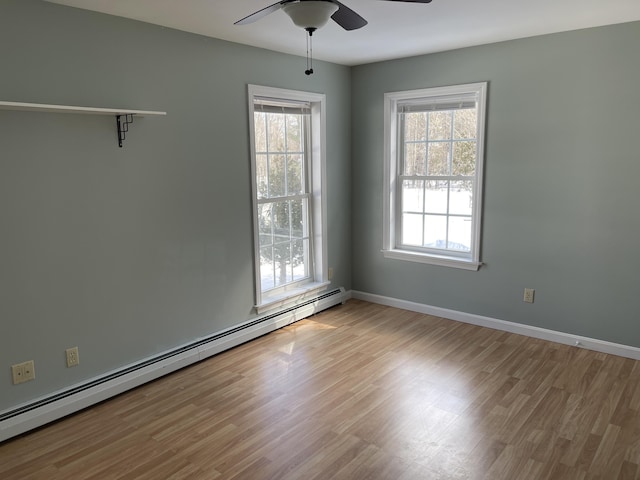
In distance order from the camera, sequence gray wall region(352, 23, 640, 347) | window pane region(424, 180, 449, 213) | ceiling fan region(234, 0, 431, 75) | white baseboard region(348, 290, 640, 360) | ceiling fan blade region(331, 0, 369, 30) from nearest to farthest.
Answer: ceiling fan region(234, 0, 431, 75), ceiling fan blade region(331, 0, 369, 30), gray wall region(352, 23, 640, 347), white baseboard region(348, 290, 640, 360), window pane region(424, 180, 449, 213)

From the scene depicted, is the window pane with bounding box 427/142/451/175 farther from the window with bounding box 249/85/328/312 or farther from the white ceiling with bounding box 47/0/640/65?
the window with bounding box 249/85/328/312

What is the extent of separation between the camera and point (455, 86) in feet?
13.6

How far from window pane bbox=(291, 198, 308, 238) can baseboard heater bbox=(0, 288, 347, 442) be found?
654 mm

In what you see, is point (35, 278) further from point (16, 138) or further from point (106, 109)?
point (106, 109)

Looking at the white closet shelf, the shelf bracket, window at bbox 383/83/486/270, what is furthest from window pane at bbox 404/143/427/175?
the shelf bracket

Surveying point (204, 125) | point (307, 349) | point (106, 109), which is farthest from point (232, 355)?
point (106, 109)

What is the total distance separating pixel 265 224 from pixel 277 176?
0.44 m

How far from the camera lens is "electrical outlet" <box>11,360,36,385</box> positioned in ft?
8.88

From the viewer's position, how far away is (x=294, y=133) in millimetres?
4406

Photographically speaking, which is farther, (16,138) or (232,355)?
(232,355)

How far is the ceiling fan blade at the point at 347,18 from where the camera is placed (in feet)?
7.57

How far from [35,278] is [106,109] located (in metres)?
1.04

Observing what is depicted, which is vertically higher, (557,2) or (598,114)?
(557,2)

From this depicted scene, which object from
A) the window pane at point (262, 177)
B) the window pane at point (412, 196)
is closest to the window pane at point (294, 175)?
the window pane at point (262, 177)
